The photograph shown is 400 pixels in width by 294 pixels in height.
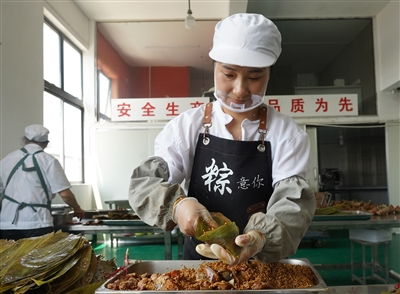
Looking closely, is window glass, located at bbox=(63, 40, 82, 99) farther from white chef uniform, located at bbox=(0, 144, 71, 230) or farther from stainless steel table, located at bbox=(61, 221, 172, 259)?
stainless steel table, located at bbox=(61, 221, 172, 259)

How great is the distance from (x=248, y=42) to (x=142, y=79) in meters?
6.57

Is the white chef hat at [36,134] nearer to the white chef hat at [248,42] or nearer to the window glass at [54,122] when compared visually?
the window glass at [54,122]

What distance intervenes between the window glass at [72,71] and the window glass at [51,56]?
0.28 m

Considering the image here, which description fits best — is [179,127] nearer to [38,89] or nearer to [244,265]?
[244,265]

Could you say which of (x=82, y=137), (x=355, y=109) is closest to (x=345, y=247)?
(x=355, y=109)

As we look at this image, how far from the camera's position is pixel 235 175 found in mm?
1314

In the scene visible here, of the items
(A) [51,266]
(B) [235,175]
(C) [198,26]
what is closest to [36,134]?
(A) [51,266]

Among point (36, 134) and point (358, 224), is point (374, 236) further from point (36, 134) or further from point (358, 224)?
point (36, 134)

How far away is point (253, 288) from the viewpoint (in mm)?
1003

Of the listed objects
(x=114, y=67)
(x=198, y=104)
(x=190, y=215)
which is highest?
(x=114, y=67)

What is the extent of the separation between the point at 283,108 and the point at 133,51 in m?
3.15

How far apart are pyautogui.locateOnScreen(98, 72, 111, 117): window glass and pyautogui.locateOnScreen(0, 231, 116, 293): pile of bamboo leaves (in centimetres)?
Answer: 633

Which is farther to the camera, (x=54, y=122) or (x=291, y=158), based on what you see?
(x=54, y=122)

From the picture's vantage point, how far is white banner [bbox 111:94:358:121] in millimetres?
6484
